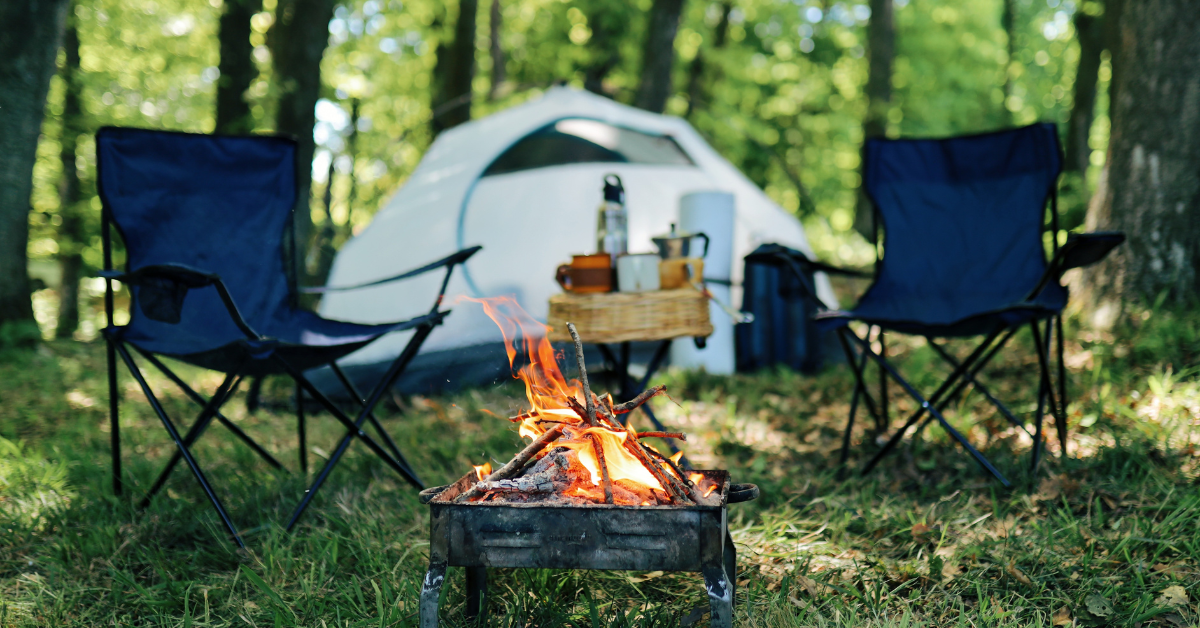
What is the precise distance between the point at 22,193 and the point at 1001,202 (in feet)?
13.3

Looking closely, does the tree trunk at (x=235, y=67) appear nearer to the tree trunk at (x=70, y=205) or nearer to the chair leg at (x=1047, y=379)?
the tree trunk at (x=70, y=205)

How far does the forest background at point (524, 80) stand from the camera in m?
5.15

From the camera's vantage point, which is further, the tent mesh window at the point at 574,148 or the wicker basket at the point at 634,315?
the tent mesh window at the point at 574,148

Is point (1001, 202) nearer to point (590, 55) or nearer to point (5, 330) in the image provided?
point (5, 330)

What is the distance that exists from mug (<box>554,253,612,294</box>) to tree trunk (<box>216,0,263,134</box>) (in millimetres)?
4058

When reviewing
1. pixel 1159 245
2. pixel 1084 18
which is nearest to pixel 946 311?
pixel 1159 245

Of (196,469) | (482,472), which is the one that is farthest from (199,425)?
(482,472)

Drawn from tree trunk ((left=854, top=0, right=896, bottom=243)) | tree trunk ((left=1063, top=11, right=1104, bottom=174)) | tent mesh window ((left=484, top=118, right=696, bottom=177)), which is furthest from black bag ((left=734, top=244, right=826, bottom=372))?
tree trunk ((left=854, top=0, right=896, bottom=243))

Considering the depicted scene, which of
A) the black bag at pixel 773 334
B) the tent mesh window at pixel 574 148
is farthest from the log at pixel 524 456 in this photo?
the tent mesh window at pixel 574 148

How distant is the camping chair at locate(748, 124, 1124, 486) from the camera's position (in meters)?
2.17

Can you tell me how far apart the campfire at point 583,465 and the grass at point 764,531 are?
0.23m

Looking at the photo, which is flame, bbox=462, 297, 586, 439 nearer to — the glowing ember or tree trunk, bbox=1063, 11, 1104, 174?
the glowing ember

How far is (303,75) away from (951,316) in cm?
403

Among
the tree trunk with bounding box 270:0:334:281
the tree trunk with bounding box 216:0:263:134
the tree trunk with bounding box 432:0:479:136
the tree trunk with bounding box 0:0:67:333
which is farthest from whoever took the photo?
the tree trunk with bounding box 432:0:479:136
